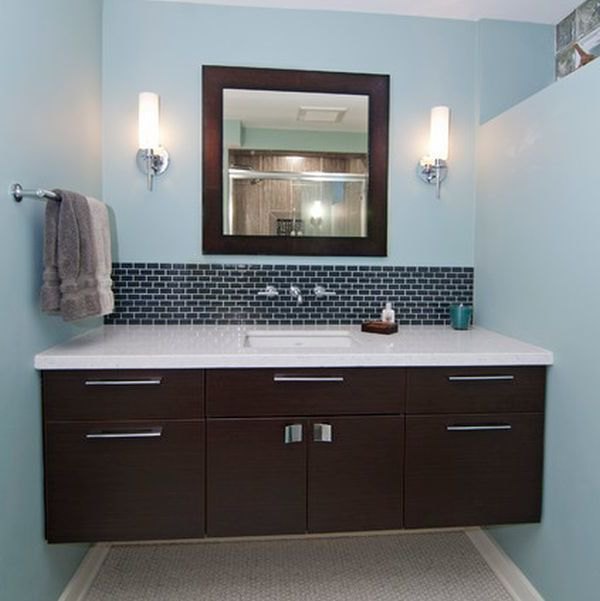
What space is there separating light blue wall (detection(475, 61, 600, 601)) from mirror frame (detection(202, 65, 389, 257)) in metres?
0.54

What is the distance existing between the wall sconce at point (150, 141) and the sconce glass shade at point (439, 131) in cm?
120

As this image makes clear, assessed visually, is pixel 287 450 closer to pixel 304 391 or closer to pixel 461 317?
pixel 304 391

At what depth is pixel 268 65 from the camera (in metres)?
2.08

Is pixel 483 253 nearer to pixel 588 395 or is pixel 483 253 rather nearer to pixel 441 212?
pixel 441 212

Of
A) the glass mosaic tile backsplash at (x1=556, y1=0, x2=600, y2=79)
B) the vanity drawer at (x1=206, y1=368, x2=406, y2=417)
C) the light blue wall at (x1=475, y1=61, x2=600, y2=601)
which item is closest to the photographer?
the light blue wall at (x1=475, y1=61, x2=600, y2=601)

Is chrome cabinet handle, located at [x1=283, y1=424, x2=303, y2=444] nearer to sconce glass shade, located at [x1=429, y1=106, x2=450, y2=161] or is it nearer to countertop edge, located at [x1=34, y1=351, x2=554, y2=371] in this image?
countertop edge, located at [x1=34, y1=351, x2=554, y2=371]

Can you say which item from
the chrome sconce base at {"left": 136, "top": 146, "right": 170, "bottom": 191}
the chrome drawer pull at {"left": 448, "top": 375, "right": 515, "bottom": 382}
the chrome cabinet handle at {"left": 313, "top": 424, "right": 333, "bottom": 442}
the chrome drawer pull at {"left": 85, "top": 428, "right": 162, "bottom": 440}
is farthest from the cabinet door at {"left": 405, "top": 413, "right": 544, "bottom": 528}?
the chrome sconce base at {"left": 136, "top": 146, "right": 170, "bottom": 191}

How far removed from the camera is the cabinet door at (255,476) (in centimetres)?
151

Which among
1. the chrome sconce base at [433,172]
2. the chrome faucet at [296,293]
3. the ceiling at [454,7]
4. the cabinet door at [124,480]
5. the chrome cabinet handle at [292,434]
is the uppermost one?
the ceiling at [454,7]

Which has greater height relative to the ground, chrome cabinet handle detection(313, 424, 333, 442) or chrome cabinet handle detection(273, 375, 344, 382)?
chrome cabinet handle detection(273, 375, 344, 382)

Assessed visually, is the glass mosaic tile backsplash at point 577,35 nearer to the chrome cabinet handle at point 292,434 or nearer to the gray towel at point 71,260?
the chrome cabinet handle at point 292,434

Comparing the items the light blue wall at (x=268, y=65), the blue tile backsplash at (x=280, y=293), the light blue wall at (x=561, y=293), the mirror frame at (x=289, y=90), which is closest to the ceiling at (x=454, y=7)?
the light blue wall at (x=268, y=65)

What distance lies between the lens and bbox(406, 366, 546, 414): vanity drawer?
1.56 meters

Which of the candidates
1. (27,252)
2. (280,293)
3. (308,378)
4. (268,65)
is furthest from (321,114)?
(27,252)
